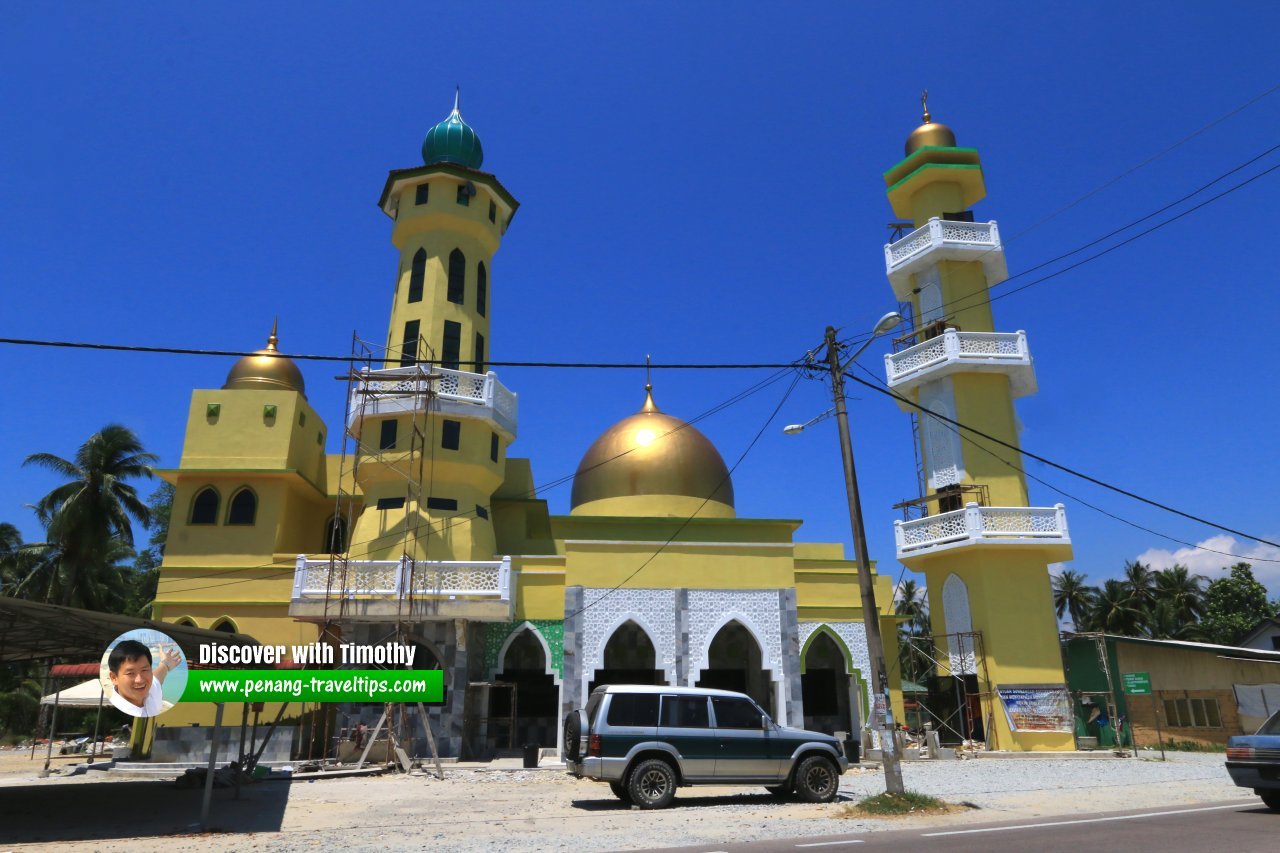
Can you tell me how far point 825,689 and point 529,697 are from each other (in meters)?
9.99

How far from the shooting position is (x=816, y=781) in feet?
43.7

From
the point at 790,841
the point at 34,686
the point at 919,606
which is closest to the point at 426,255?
the point at 790,841

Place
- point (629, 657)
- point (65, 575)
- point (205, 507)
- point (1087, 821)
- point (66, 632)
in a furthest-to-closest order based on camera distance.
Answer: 1. point (65, 575)
2. point (629, 657)
3. point (205, 507)
4. point (66, 632)
5. point (1087, 821)

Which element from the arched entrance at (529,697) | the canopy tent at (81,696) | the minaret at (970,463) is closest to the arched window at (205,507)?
the canopy tent at (81,696)

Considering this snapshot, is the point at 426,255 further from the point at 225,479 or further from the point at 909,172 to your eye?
the point at 909,172

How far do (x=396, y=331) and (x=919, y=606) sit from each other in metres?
48.0

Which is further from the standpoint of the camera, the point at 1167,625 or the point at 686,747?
the point at 1167,625

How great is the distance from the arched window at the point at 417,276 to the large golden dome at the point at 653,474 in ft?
30.6

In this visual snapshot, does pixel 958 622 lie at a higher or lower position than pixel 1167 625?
lower

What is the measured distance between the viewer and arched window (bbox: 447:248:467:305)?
84.5ft

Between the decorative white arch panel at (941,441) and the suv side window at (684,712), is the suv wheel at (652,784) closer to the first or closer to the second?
the suv side window at (684,712)

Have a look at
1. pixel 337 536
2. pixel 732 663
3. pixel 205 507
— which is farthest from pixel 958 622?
pixel 205 507

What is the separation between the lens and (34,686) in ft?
131

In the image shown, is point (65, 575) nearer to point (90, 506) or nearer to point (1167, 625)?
point (90, 506)
